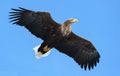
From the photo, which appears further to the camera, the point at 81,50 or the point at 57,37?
the point at 81,50

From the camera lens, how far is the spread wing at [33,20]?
79.9ft

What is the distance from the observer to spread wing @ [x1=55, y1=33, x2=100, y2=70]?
81.7ft

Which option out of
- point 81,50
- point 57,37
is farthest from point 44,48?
point 81,50

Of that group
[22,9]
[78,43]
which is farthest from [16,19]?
[78,43]

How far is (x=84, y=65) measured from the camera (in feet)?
81.9

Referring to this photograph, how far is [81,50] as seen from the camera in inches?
992

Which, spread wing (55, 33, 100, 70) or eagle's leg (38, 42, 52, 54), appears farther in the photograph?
spread wing (55, 33, 100, 70)

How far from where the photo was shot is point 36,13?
24.5 meters

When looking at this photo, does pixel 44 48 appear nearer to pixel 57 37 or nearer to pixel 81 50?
pixel 57 37

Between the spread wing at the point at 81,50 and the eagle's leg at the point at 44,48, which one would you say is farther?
the spread wing at the point at 81,50

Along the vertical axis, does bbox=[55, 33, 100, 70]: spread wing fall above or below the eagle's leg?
above

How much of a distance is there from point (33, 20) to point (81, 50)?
1867 millimetres

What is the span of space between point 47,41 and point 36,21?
0.93 meters

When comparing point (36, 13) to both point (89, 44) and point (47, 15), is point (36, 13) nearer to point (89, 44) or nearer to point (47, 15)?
point (47, 15)
